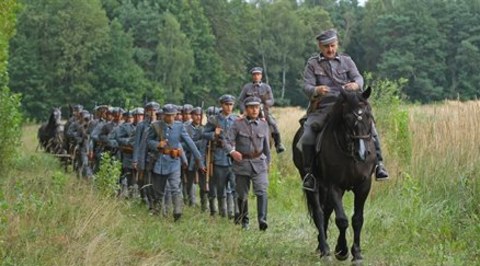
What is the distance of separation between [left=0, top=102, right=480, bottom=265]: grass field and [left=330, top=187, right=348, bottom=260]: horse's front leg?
15 cm

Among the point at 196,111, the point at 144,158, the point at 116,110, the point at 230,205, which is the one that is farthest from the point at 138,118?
the point at 230,205

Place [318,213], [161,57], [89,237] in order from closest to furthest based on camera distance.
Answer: [89,237], [318,213], [161,57]

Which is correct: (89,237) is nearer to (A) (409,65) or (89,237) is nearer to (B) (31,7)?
(B) (31,7)

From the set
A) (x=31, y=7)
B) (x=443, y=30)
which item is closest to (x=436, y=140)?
(x=31, y=7)

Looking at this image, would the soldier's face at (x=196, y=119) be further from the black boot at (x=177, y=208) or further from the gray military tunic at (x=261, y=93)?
the black boot at (x=177, y=208)

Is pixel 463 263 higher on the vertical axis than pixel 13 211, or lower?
lower

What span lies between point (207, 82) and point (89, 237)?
236 ft

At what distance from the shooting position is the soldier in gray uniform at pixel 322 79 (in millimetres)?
10055

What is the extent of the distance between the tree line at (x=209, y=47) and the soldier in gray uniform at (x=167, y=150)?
142 feet

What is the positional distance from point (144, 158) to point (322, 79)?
5116mm

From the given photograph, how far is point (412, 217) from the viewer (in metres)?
12.6

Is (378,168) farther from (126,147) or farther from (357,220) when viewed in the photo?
(126,147)

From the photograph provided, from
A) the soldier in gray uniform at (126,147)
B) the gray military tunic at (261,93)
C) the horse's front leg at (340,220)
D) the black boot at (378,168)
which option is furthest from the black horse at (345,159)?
the soldier in gray uniform at (126,147)

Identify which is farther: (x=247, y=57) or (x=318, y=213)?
(x=247, y=57)
